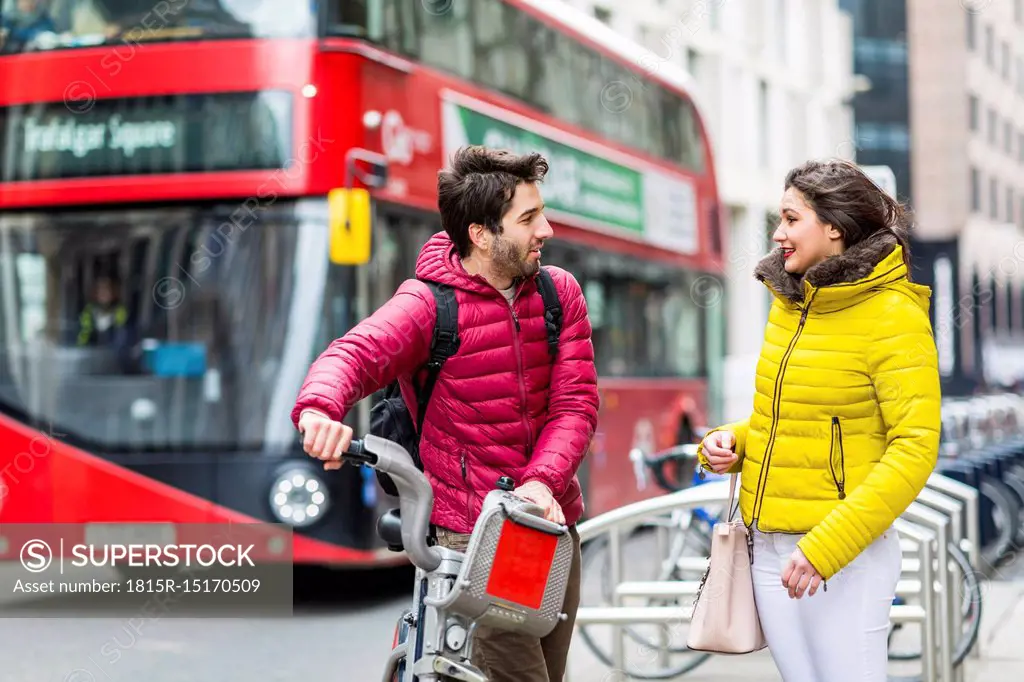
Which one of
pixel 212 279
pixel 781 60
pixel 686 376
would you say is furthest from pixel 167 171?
pixel 781 60

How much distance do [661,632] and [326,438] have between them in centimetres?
445

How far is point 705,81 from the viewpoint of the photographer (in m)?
33.0

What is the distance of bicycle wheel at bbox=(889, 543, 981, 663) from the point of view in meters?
7.12

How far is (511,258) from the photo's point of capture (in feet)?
11.9

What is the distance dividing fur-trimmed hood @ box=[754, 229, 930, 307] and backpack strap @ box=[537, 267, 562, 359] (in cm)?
48

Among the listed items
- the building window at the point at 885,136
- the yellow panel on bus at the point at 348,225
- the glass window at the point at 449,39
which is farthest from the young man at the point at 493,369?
the building window at the point at 885,136

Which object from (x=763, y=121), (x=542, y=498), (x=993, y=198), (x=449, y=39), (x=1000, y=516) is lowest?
(x=1000, y=516)

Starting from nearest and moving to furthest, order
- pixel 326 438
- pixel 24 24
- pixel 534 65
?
pixel 326 438, pixel 24 24, pixel 534 65

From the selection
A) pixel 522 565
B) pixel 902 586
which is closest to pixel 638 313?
pixel 902 586

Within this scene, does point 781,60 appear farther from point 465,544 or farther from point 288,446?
point 465,544

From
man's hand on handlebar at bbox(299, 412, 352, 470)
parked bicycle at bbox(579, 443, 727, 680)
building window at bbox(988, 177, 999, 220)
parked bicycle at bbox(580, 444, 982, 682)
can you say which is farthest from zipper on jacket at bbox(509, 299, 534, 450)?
building window at bbox(988, 177, 999, 220)

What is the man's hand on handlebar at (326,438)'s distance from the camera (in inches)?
120

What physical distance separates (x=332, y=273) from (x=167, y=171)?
1.04 metres

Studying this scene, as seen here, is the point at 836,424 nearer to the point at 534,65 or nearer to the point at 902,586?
the point at 902,586
